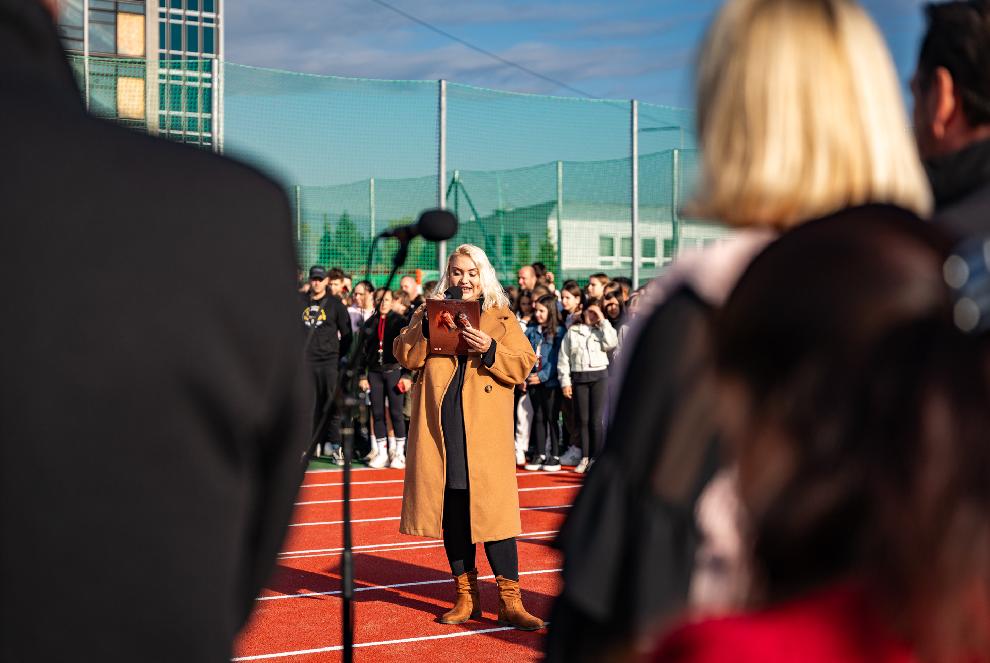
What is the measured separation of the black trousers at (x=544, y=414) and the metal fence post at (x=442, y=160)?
75.6 inches

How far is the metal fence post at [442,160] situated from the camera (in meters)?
14.7

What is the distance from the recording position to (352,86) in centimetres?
1509

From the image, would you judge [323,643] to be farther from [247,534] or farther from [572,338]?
[572,338]

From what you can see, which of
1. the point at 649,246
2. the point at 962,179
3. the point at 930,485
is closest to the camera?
the point at 930,485

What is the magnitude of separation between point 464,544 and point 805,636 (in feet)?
19.9

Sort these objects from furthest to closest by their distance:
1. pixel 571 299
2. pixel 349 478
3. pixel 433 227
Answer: pixel 571 299
pixel 433 227
pixel 349 478

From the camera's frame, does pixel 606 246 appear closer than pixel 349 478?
No

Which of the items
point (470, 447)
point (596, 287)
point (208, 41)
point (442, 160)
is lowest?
point (470, 447)

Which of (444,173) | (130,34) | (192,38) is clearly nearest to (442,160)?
(444,173)

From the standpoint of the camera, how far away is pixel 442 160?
49.6ft

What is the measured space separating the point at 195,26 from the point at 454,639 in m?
48.7

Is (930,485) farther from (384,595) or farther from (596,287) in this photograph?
(596,287)

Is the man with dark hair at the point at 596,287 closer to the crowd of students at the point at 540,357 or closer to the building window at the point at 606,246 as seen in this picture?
the crowd of students at the point at 540,357

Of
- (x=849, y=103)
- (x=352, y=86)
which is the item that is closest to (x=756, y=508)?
(x=849, y=103)
